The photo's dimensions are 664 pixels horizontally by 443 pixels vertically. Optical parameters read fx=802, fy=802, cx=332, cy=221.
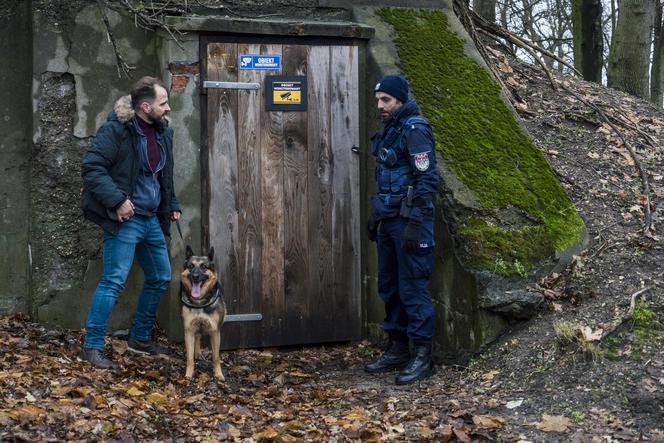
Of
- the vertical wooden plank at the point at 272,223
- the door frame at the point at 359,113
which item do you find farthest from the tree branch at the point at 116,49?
the vertical wooden plank at the point at 272,223

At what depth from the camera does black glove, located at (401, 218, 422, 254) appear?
19.4ft

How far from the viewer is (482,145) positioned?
7105 mm

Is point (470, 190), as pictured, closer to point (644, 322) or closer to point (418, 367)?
point (418, 367)

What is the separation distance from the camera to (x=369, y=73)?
Answer: 291 inches

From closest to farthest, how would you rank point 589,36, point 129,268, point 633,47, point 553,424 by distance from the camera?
point 553,424 → point 129,268 → point 633,47 → point 589,36

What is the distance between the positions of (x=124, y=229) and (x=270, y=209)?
63.6 inches

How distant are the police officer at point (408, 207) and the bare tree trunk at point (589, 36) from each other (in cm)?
810

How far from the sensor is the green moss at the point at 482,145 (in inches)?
255

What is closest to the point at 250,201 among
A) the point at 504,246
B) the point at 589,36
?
the point at 504,246

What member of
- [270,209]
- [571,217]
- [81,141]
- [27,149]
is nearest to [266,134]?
[270,209]

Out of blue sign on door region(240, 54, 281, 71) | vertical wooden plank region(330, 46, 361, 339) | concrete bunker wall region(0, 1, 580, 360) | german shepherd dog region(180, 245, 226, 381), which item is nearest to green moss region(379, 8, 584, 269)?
concrete bunker wall region(0, 1, 580, 360)

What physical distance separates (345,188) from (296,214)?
519mm

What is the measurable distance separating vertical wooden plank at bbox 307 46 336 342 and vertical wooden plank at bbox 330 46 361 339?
0.19 ft

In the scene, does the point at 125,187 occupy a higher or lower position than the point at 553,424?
higher
